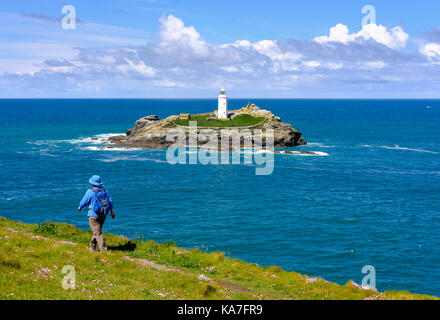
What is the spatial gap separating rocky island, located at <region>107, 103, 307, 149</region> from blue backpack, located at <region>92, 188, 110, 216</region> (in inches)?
3619

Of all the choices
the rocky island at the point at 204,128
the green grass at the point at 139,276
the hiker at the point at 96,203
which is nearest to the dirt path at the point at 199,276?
the green grass at the point at 139,276

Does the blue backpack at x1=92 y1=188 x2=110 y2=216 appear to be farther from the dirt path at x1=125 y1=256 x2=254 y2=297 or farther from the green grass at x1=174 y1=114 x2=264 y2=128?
the green grass at x1=174 y1=114 x2=264 y2=128

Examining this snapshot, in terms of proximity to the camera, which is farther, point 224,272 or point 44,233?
point 44,233

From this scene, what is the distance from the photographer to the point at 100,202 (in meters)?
16.0

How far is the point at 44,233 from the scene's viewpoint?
2042 cm

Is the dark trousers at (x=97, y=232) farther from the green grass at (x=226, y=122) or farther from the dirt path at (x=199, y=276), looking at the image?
the green grass at (x=226, y=122)

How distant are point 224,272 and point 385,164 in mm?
76045

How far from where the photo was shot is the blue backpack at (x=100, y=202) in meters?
15.9

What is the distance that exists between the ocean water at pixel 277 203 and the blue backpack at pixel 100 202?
543 inches

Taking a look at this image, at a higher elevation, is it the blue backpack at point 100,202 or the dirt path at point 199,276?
the blue backpack at point 100,202

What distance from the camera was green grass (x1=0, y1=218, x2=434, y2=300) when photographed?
12.0m

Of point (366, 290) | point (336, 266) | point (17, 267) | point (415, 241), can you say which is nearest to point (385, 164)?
point (415, 241)

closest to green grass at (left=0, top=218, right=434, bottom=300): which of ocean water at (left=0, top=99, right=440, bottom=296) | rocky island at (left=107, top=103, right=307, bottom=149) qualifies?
ocean water at (left=0, top=99, right=440, bottom=296)
